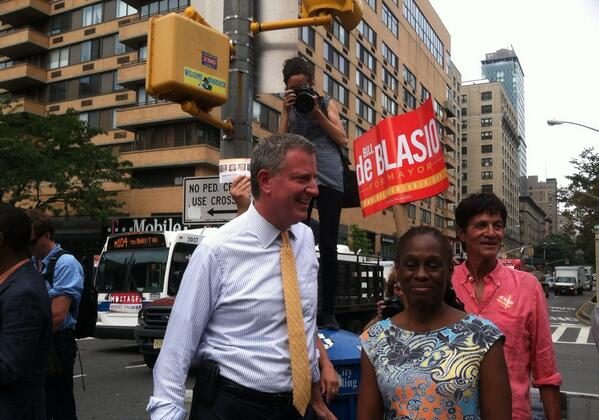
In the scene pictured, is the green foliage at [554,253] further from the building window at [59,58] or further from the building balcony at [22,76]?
the building balcony at [22,76]

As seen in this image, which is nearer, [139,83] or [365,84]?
[139,83]

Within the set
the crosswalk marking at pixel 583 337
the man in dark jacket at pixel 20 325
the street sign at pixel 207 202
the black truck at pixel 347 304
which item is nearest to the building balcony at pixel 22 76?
the black truck at pixel 347 304

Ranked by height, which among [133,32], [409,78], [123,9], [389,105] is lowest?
[133,32]

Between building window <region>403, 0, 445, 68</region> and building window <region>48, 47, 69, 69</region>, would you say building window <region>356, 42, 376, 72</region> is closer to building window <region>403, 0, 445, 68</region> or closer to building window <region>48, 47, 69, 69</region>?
building window <region>403, 0, 445, 68</region>

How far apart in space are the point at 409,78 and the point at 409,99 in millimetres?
2115

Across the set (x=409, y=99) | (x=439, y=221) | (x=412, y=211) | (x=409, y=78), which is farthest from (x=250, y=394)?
(x=439, y=221)

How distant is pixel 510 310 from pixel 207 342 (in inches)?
56.3

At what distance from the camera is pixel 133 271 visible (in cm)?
1472

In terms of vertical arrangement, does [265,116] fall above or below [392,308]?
above

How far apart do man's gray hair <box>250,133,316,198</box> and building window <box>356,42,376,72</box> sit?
165 feet

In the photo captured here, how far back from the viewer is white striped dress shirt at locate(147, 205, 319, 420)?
7.99ft

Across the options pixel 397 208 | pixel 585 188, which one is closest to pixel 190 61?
pixel 397 208

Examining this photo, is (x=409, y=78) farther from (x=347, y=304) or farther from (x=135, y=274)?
(x=135, y=274)

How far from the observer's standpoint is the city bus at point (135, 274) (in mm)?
14328
